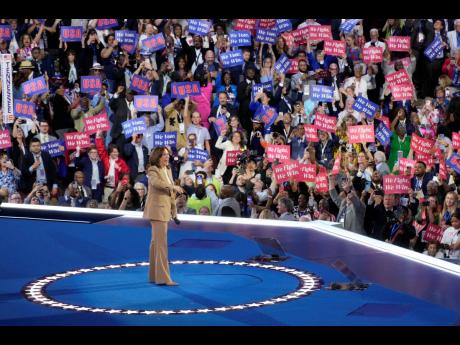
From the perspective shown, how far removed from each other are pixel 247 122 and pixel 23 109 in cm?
352

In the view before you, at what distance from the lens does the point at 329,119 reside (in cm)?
1375

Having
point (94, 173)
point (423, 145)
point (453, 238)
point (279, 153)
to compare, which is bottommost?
point (453, 238)

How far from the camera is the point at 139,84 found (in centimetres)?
1477

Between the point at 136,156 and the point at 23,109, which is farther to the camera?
the point at 23,109

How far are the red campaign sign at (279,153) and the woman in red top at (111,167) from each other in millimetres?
2214

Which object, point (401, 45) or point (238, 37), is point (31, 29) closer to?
point (238, 37)

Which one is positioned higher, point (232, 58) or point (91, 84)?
point (232, 58)

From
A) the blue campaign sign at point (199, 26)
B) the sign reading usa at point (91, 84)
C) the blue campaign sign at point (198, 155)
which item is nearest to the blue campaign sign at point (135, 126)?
the sign reading usa at point (91, 84)

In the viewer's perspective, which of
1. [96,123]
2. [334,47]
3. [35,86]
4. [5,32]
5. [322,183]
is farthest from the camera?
[5,32]

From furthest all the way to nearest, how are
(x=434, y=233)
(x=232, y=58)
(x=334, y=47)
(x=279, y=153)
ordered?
(x=232, y=58) → (x=334, y=47) → (x=279, y=153) → (x=434, y=233)

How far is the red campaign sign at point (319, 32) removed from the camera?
46.5 ft

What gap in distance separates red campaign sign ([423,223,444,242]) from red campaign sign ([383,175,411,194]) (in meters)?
0.84

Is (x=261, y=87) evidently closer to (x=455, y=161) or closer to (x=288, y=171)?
(x=288, y=171)

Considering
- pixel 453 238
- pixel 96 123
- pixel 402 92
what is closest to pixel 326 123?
pixel 402 92
